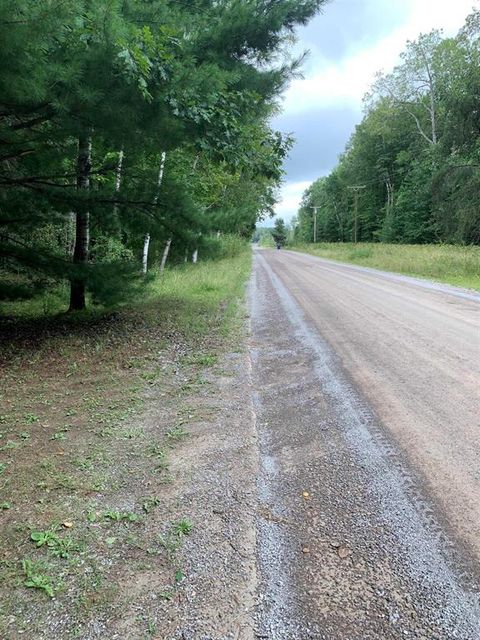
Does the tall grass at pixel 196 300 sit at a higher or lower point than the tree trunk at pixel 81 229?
lower

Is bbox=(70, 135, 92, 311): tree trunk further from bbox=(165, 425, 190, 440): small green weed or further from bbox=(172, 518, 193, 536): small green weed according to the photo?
bbox=(172, 518, 193, 536): small green weed

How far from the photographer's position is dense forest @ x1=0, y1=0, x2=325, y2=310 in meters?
3.97

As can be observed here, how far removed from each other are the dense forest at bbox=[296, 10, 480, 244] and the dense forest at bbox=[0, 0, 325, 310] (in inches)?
640

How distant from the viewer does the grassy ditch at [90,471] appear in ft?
6.16

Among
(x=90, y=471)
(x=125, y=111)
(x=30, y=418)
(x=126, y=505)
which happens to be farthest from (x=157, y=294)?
(x=126, y=505)

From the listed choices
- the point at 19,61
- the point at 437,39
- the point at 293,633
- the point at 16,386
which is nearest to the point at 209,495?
the point at 293,633

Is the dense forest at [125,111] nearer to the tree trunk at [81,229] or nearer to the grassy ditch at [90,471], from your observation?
the tree trunk at [81,229]

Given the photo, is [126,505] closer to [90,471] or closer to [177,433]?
[90,471]

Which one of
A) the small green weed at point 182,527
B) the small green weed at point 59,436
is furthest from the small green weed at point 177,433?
the small green weed at point 182,527

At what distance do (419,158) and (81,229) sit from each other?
43.3 metres

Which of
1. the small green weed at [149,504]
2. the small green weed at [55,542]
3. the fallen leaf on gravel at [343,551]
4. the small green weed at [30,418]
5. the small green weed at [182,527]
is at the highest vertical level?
the fallen leaf on gravel at [343,551]

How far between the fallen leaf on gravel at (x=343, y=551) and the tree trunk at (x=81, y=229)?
5.95 m

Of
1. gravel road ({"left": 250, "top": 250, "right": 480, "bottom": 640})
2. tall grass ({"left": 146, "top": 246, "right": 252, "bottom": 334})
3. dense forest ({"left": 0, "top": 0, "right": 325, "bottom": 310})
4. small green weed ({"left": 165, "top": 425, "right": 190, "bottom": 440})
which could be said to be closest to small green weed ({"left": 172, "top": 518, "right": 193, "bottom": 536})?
gravel road ({"left": 250, "top": 250, "right": 480, "bottom": 640})

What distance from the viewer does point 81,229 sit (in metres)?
7.98
